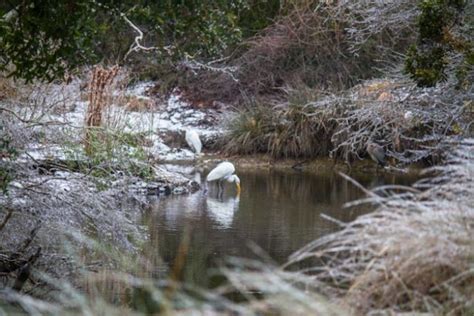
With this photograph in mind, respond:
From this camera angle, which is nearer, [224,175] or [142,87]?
[224,175]

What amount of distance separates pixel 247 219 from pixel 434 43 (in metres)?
3.56

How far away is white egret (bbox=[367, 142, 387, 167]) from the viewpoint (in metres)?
18.8

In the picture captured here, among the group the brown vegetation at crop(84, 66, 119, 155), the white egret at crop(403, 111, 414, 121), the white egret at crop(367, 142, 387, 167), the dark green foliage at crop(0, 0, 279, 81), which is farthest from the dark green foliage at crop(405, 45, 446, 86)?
the white egret at crop(367, 142, 387, 167)

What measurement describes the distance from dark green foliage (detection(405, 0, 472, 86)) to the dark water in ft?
7.32

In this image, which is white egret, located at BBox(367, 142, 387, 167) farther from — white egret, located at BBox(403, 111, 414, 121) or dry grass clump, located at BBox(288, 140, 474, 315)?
dry grass clump, located at BBox(288, 140, 474, 315)

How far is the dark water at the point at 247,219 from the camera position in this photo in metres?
10.5

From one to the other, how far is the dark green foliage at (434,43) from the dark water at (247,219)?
2.23 metres

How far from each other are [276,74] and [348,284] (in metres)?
18.8

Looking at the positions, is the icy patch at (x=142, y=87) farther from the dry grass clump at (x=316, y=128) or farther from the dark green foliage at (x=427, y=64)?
the dark green foliage at (x=427, y=64)

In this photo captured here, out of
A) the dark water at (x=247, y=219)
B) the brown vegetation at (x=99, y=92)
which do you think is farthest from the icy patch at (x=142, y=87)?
the brown vegetation at (x=99, y=92)

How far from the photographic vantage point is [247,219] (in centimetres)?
1326

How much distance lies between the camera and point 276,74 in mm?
24016

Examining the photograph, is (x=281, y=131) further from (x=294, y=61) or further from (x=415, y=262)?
(x=415, y=262)

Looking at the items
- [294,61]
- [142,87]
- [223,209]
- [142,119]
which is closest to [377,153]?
[142,119]
